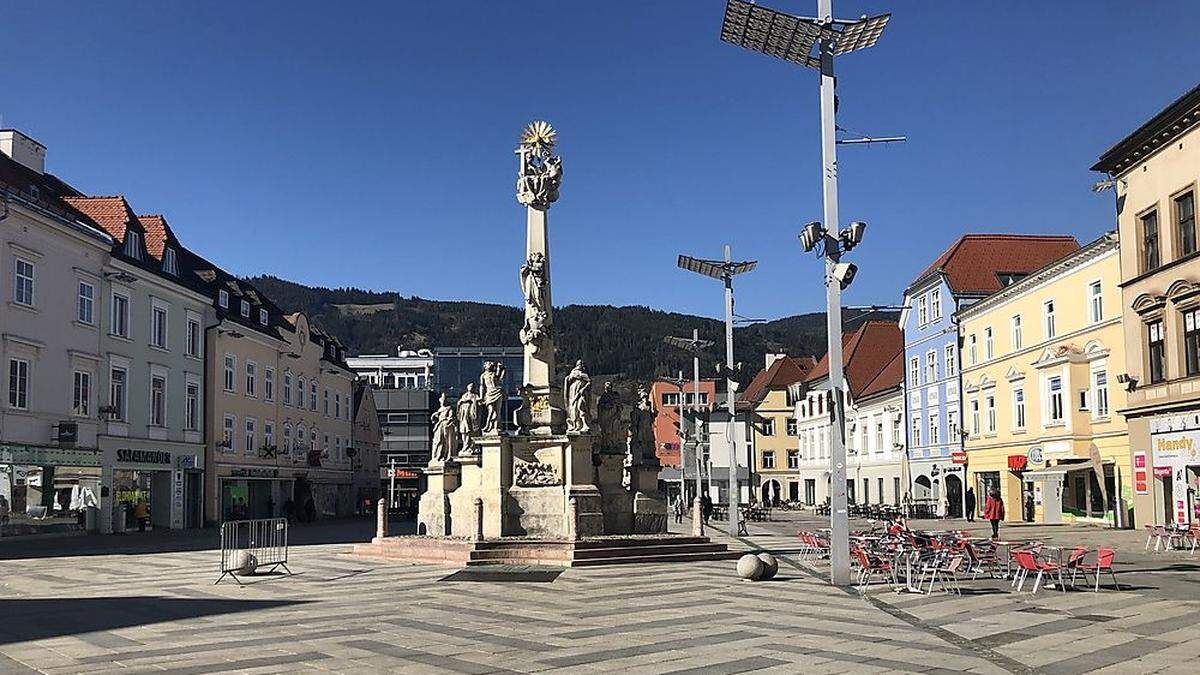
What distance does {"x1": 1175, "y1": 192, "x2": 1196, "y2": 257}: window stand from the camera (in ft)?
104

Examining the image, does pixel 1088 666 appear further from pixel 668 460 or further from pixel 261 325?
pixel 668 460

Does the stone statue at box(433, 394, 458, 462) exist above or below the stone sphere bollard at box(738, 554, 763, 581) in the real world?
above

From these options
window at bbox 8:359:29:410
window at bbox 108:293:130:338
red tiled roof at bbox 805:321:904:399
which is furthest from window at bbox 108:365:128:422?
red tiled roof at bbox 805:321:904:399

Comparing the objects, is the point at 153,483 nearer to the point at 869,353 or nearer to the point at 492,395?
the point at 492,395

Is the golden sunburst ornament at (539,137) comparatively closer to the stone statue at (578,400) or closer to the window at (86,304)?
the stone statue at (578,400)

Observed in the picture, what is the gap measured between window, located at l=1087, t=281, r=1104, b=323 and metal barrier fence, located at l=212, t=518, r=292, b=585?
28350 millimetres

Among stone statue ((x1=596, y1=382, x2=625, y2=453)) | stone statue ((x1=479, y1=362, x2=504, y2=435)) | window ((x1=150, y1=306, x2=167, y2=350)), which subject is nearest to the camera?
stone statue ((x1=479, y1=362, x2=504, y2=435))

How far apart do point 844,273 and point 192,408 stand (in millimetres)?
36954

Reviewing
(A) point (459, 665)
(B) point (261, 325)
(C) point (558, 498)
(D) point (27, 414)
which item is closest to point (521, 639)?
(A) point (459, 665)

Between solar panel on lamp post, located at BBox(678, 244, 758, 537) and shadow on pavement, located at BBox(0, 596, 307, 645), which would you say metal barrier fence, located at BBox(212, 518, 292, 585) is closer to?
shadow on pavement, located at BBox(0, 596, 307, 645)

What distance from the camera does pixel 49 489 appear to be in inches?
1446

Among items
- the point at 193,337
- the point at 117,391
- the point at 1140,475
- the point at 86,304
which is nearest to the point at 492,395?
the point at 86,304

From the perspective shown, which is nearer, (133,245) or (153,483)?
(133,245)

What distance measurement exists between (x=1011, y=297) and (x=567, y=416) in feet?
88.7
